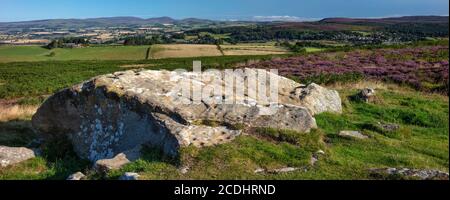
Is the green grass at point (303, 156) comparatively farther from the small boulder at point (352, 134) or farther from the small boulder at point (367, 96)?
the small boulder at point (367, 96)

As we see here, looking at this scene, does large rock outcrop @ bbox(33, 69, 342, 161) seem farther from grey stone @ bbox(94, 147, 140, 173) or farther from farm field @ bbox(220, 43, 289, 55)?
farm field @ bbox(220, 43, 289, 55)

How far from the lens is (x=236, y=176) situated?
10.2 metres

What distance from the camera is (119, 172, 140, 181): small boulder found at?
988 centimetres

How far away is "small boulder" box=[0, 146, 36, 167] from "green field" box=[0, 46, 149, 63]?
78.1 meters

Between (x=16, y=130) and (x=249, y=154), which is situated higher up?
(x=249, y=154)

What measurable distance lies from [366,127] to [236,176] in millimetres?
6444

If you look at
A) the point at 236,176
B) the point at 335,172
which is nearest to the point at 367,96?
the point at 335,172

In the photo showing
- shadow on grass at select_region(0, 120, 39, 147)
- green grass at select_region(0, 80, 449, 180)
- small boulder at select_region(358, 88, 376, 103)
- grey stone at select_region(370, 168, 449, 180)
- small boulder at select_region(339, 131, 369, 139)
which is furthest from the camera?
small boulder at select_region(358, 88, 376, 103)

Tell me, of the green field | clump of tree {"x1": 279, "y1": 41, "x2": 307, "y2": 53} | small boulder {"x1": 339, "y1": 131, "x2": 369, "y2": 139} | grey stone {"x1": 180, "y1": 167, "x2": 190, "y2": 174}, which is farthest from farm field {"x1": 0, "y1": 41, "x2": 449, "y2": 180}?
the green field

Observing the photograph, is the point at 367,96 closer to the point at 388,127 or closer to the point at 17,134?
the point at 388,127

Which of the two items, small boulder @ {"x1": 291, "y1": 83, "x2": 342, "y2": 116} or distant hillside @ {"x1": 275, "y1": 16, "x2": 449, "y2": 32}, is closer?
small boulder @ {"x1": 291, "y1": 83, "x2": 342, "y2": 116}
